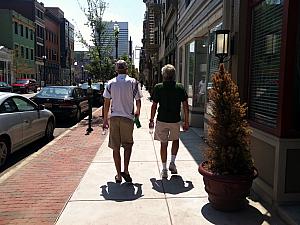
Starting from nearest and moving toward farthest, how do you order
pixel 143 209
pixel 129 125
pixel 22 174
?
pixel 143 209
pixel 129 125
pixel 22 174

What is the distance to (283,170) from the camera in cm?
468

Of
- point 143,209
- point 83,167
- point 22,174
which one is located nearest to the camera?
point 143,209

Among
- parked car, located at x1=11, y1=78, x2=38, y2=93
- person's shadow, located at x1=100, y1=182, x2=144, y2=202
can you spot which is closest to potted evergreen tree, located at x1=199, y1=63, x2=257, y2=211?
person's shadow, located at x1=100, y1=182, x2=144, y2=202

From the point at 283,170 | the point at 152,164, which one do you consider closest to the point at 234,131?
the point at 283,170

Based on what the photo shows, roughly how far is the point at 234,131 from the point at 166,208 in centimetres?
133

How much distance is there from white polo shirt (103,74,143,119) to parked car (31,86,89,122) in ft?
27.2

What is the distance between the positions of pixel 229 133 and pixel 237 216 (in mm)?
1008

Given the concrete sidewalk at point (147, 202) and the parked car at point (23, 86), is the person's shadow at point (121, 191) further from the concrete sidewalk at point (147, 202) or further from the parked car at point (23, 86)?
the parked car at point (23, 86)

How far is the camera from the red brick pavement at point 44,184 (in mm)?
4770

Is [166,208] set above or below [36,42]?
below

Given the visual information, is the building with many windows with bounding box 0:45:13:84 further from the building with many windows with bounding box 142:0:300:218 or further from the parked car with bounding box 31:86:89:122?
the building with many windows with bounding box 142:0:300:218

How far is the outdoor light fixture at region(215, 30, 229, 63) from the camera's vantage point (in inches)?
267

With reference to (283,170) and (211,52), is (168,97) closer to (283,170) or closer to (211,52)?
(283,170)

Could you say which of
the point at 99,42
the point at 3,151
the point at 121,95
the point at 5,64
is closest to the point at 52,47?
the point at 5,64
